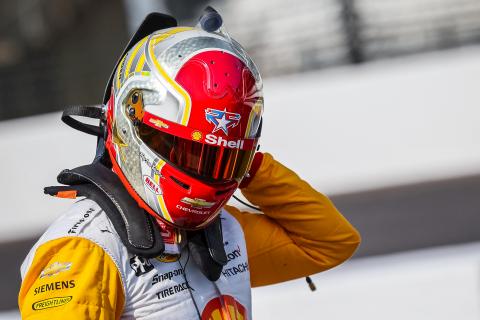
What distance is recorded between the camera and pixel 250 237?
217 cm

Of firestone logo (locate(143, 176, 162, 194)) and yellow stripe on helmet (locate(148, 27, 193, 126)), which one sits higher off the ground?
yellow stripe on helmet (locate(148, 27, 193, 126))

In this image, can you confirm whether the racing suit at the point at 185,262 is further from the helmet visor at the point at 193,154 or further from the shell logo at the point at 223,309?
the helmet visor at the point at 193,154

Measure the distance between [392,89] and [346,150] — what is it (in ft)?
0.98

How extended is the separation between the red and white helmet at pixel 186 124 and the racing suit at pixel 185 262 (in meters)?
0.12

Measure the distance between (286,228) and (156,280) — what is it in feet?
1.65

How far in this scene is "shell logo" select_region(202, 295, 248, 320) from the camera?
1.88 m

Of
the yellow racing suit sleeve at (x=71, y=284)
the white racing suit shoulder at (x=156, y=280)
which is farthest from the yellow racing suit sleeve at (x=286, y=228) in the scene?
the yellow racing suit sleeve at (x=71, y=284)

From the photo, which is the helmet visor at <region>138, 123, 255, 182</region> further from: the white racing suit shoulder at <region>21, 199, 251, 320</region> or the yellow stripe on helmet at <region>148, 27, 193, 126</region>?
the white racing suit shoulder at <region>21, 199, 251, 320</region>

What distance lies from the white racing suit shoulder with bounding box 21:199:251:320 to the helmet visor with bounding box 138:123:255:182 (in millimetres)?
177

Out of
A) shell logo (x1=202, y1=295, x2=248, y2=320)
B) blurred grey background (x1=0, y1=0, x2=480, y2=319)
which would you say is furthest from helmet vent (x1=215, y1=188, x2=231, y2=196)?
blurred grey background (x1=0, y1=0, x2=480, y2=319)

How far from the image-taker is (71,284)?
165 centimetres

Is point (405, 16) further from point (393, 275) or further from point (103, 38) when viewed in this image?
point (103, 38)

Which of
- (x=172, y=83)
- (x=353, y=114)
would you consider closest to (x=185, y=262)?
(x=172, y=83)

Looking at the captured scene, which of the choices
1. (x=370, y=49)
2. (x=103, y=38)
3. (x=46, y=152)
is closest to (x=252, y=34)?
(x=370, y=49)
